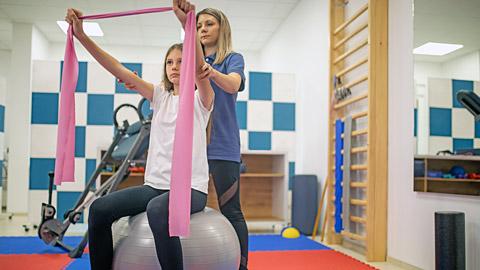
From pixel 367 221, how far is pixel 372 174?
0.34 m

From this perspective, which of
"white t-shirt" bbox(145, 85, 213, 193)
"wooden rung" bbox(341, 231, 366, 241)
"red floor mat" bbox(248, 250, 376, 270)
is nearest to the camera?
"white t-shirt" bbox(145, 85, 213, 193)

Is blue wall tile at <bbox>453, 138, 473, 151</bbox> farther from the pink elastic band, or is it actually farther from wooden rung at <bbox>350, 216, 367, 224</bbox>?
the pink elastic band

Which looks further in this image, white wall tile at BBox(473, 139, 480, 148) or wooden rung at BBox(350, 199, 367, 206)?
wooden rung at BBox(350, 199, 367, 206)

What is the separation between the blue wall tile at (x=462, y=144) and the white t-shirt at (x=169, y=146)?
1517 mm

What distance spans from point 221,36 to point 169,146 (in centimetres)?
54

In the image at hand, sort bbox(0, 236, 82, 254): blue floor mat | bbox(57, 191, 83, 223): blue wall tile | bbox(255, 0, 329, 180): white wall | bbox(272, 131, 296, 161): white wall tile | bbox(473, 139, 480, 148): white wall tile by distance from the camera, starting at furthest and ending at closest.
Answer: bbox(272, 131, 296, 161): white wall tile < bbox(57, 191, 83, 223): blue wall tile < bbox(255, 0, 329, 180): white wall < bbox(0, 236, 82, 254): blue floor mat < bbox(473, 139, 480, 148): white wall tile

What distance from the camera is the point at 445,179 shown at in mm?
2822

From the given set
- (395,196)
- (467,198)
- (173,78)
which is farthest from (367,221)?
(173,78)

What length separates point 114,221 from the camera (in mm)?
1903

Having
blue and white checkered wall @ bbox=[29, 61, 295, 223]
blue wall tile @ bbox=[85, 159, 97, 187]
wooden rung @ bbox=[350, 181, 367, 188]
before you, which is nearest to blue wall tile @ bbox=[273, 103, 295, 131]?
blue and white checkered wall @ bbox=[29, 61, 295, 223]

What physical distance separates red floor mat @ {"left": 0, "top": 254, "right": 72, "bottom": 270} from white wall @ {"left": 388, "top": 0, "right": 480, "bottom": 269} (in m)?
2.17

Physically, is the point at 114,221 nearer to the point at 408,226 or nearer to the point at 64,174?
the point at 64,174

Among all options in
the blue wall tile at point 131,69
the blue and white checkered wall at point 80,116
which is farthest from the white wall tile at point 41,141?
the blue wall tile at point 131,69

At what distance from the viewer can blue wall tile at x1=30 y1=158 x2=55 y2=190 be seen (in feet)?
17.2
